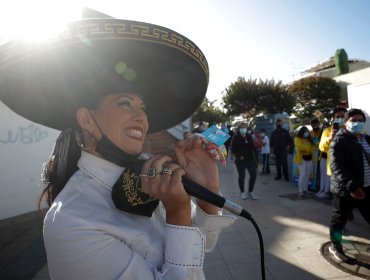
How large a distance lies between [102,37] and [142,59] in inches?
12.9

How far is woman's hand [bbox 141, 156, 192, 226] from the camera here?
942 millimetres

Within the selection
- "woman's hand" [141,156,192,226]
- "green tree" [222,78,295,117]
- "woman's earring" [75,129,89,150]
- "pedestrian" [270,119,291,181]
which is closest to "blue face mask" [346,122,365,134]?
"woman's hand" [141,156,192,226]

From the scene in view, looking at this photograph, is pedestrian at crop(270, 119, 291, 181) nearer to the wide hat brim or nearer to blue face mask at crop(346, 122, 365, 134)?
blue face mask at crop(346, 122, 365, 134)

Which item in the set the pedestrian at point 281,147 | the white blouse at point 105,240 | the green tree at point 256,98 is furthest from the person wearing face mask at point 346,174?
the green tree at point 256,98

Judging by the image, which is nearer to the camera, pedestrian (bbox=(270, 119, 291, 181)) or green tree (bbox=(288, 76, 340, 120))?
pedestrian (bbox=(270, 119, 291, 181))

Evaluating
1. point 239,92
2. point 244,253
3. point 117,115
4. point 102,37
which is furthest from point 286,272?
point 239,92

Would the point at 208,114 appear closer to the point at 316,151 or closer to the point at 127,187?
the point at 316,151

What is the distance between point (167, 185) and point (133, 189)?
0.24 meters

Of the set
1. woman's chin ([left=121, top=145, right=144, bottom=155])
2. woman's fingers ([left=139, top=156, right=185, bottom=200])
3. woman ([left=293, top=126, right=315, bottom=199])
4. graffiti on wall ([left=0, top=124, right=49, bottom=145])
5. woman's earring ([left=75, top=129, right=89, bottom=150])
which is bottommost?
woman ([left=293, top=126, right=315, bottom=199])

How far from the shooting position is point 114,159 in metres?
1.23

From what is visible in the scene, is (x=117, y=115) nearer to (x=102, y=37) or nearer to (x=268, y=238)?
(x=102, y=37)

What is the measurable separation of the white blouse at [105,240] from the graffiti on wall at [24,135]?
209 inches

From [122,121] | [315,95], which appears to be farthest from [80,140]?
[315,95]

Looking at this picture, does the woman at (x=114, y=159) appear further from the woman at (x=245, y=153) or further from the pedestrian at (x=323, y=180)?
the pedestrian at (x=323, y=180)
